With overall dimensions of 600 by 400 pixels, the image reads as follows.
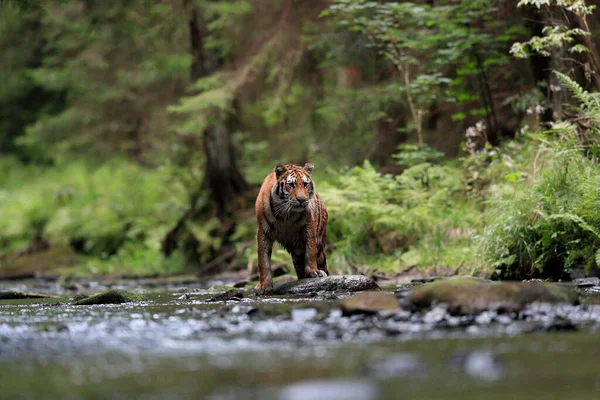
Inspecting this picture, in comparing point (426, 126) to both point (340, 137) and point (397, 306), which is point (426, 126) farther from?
point (397, 306)

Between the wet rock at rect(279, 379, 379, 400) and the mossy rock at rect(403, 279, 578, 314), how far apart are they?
2.18m

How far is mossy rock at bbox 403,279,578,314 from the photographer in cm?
564

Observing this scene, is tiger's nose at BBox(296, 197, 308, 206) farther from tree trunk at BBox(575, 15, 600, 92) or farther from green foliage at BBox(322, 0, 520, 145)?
green foliage at BBox(322, 0, 520, 145)

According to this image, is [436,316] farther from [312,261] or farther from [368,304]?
[312,261]

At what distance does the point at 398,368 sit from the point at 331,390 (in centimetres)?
55

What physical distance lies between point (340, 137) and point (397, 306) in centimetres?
1037

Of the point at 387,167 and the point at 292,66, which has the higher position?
the point at 292,66

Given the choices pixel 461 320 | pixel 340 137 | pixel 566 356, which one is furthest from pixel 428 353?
pixel 340 137

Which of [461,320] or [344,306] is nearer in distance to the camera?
[461,320]

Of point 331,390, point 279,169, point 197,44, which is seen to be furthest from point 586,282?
point 197,44

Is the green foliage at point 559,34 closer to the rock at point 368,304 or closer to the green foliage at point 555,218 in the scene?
the green foliage at point 555,218

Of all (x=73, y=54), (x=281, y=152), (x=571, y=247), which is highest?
(x=73, y=54)

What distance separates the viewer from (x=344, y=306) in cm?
584

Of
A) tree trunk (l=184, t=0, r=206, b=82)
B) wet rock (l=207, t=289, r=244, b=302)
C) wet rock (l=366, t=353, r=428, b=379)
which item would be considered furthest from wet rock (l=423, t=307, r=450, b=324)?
tree trunk (l=184, t=0, r=206, b=82)
